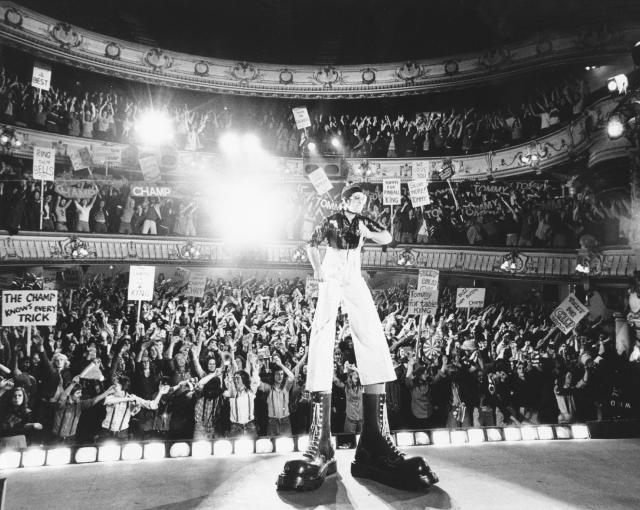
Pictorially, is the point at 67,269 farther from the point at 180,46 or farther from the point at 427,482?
the point at 427,482

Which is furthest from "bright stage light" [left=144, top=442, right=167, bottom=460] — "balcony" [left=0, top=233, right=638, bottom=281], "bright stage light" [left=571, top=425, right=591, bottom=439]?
"balcony" [left=0, top=233, right=638, bottom=281]

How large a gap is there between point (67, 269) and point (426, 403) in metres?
12.5

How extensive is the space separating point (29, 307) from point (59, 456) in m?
3.22

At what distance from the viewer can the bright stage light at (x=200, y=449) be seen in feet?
12.0

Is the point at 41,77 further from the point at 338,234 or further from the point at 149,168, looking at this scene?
the point at 338,234

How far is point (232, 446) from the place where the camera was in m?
3.73

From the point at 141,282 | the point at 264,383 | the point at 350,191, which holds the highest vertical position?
the point at 350,191

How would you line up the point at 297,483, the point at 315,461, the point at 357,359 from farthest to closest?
the point at 357,359 < the point at 315,461 < the point at 297,483

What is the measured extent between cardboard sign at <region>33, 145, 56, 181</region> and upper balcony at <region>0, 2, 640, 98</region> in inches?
293

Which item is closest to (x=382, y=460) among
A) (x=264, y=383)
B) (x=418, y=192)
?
(x=264, y=383)

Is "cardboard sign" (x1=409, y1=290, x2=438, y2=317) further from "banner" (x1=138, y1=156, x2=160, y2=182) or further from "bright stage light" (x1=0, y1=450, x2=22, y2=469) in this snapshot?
"banner" (x1=138, y1=156, x2=160, y2=182)

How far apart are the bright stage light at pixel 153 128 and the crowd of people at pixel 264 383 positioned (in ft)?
32.6

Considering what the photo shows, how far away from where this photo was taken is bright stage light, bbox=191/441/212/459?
3.66m

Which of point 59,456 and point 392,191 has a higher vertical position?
point 392,191
